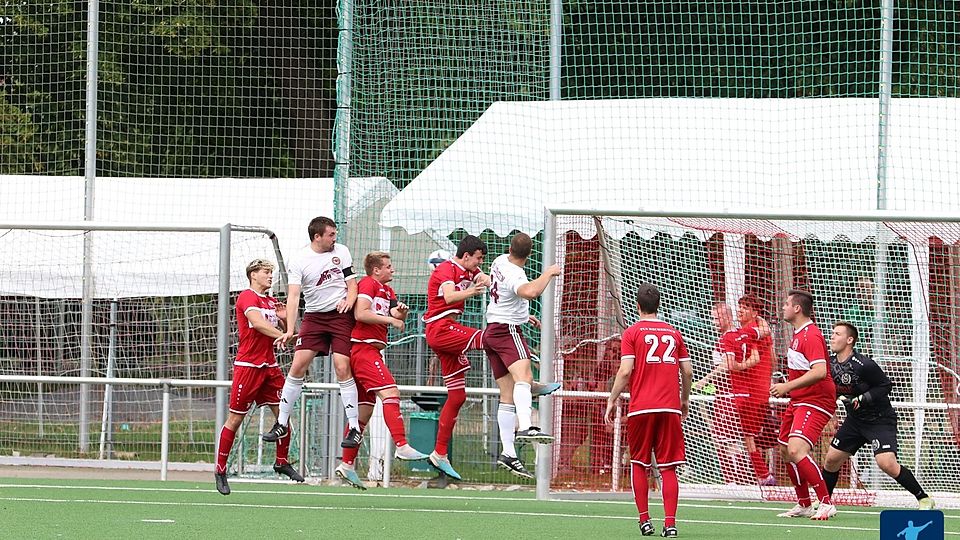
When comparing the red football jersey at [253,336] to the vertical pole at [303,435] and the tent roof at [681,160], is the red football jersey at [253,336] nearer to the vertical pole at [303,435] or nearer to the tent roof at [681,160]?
the vertical pole at [303,435]

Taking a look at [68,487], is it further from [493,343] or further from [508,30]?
[508,30]

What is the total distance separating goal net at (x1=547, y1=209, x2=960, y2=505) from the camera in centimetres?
1341

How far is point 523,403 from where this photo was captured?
38.7 feet

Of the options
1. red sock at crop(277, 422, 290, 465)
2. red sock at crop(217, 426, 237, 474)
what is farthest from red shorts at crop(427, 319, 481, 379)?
red sock at crop(217, 426, 237, 474)

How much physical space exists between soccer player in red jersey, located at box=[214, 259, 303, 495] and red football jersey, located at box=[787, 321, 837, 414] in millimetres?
4042

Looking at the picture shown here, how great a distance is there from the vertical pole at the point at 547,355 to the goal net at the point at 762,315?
47 centimetres

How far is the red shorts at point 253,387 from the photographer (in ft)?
39.7

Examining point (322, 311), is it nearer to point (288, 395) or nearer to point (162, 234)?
point (288, 395)

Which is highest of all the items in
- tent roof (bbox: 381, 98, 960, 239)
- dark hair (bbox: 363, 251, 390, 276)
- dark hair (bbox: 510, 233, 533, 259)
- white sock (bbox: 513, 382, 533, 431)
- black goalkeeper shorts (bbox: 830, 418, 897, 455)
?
tent roof (bbox: 381, 98, 960, 239)

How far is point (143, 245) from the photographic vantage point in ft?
58.5

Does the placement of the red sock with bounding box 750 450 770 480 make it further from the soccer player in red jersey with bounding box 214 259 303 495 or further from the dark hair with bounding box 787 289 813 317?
the soccer player in red jersey with bounding box 214 259 303 495

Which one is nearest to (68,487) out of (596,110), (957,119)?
(596,110)

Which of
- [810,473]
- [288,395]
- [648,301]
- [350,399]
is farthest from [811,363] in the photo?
[288,395]

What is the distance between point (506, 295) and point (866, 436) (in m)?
3.04
